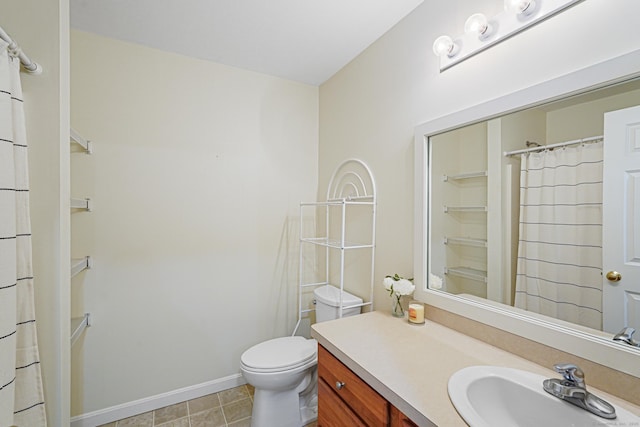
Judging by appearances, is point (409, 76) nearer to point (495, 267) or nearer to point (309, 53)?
point (309, 53)

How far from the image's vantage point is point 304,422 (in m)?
1.78

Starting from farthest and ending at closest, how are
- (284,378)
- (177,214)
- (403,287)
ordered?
1. (177,214)
2. (284,378)
3. (403,287)

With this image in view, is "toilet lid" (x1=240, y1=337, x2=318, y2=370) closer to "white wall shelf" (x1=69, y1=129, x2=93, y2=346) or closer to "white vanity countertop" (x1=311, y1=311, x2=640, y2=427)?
"white vanity countertop" (x1=311, y1=311, x2=640, y2=427)

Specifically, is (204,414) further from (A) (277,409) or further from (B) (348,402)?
(B) (348,402)

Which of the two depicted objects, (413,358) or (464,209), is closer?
(413,358)

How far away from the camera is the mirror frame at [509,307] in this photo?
85 centimetres

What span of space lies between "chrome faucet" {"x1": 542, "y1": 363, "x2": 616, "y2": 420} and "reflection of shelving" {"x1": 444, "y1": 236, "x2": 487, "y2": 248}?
0.56 metres

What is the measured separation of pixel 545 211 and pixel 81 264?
235 cm

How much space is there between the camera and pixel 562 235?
1.02 metres

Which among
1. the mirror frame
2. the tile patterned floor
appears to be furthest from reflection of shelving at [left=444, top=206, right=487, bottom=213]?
the tile patterned floor

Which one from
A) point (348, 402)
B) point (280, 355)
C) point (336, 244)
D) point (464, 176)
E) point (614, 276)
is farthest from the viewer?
point (336, 244)

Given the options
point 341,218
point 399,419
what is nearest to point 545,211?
point 399,419

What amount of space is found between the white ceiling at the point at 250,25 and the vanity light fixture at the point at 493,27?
41 centimetres

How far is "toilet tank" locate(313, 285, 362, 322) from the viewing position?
1871mm
